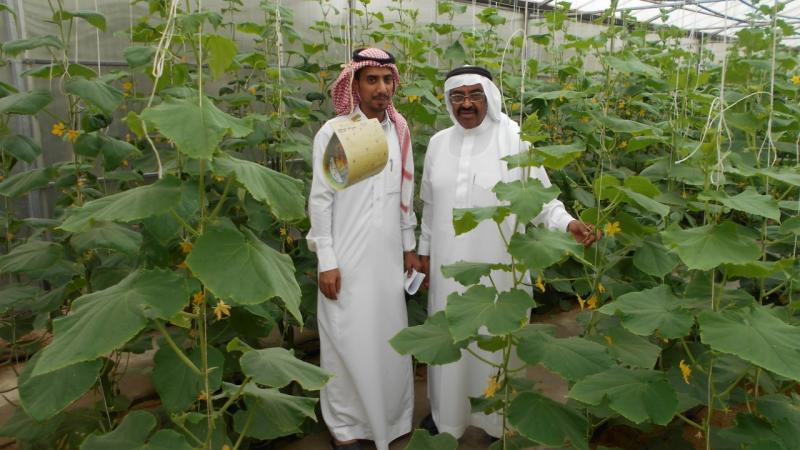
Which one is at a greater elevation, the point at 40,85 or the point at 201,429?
the point at 40,85

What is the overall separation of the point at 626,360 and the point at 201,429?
1197mm

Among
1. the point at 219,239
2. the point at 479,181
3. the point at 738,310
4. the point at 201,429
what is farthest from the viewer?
the point at 479,181

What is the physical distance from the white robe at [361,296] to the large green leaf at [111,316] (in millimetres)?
1258

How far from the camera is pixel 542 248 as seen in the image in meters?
1.68

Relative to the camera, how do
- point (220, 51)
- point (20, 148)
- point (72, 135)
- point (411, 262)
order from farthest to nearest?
point (411, 262), point (20, 148), point (72, 135), point (220, 51)

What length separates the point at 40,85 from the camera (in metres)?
3.69

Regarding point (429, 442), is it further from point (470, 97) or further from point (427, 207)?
point (470, 97)

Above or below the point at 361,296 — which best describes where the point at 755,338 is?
above

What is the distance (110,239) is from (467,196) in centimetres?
135

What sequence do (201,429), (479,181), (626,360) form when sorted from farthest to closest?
(479,181)
(626,360)
(201,429)

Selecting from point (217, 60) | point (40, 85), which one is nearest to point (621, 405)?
point (217, 60)

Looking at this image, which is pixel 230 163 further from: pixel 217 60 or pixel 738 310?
pixel 738 310

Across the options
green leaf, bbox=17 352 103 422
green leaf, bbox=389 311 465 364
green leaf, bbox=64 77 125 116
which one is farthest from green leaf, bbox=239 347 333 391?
green leaf, bbox=64 77 125 116

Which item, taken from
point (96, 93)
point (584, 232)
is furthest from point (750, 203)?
point (96, 93)
